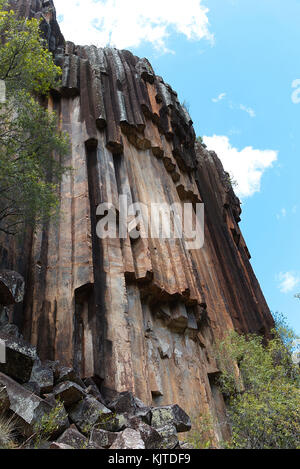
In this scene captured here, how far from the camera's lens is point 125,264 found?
12844 mm

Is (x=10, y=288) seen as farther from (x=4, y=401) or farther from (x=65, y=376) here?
(x=4, y=401)

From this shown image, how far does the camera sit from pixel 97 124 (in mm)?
16000

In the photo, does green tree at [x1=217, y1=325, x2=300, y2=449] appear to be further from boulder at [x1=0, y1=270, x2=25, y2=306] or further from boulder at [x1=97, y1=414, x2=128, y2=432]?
boulder at [x1=0, y1=270, x2=25, y2=306]

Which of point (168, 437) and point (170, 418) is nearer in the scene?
point (168, 437)

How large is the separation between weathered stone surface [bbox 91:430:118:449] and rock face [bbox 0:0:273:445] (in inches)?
45.4

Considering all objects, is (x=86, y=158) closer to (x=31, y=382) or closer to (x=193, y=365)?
(x=193, y=365)

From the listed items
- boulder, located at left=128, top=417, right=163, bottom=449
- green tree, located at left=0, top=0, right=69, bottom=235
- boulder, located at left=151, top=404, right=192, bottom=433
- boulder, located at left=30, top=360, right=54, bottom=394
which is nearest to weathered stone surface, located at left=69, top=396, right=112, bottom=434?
boulder, located at left=30, top=360, right=54, bottom=394

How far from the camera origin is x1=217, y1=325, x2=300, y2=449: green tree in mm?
10703

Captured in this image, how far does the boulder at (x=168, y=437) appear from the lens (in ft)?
21.2

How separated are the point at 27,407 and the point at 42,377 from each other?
1258 millimetres

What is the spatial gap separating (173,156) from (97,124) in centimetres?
655

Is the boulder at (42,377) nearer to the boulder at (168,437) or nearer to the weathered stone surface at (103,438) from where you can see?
the weathered stone surface at (103,438)

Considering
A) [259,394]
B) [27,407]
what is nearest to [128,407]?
[27,407]

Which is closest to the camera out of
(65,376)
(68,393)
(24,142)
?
(68,393)
